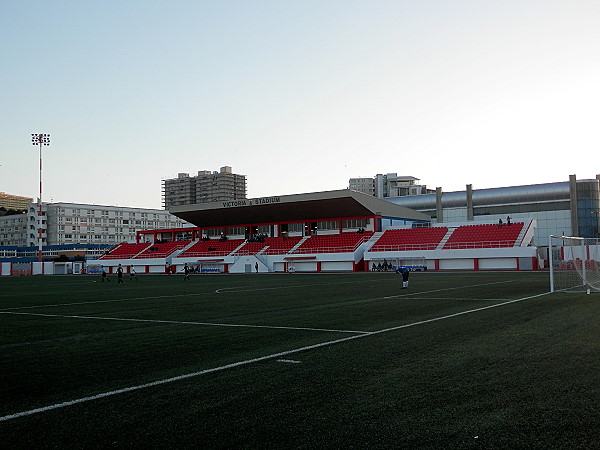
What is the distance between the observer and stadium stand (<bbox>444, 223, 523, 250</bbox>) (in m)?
62.9

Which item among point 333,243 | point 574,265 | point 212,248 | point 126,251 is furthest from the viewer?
point 126,251

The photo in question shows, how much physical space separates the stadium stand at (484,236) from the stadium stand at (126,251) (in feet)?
178

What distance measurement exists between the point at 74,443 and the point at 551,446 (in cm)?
464

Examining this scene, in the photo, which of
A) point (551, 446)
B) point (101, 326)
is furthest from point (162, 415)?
point (101, 326)

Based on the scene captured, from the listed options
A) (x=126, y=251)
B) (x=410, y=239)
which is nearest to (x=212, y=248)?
(x=126, y=251)

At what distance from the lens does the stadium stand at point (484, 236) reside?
6294 cm

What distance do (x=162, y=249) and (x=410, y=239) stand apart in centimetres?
4342

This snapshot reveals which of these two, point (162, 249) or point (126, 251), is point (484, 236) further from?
point (126, 251)

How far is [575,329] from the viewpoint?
41.1ft

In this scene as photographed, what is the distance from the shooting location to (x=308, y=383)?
7629mm

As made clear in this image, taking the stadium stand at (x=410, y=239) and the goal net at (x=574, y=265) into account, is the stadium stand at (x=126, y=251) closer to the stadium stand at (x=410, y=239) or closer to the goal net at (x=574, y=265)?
the stadium stand at (x=410, y=239)

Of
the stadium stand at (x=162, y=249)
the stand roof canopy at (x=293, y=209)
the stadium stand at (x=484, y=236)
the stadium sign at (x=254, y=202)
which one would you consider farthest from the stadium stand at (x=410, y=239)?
the stadium stand at (x=162, y=249)

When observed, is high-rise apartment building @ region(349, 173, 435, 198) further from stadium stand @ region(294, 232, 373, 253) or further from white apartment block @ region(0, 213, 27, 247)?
white apartment block @ region(0, 213, 27, 247)

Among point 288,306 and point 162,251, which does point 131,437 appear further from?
point 162,251
